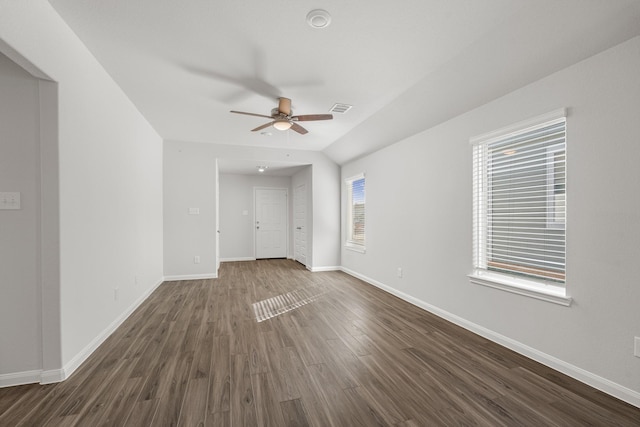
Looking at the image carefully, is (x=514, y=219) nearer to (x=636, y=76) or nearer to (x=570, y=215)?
(x=570, y=215)

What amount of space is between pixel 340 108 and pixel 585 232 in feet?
9.51

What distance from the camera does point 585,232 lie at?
2.10m

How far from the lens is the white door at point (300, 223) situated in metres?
7.11

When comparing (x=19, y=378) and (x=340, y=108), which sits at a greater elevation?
(x=340, y=108)

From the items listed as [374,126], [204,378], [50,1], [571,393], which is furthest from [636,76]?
[50,1]

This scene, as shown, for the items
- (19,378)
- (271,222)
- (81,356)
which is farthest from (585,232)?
(271,222)

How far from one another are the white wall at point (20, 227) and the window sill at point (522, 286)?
151 inches

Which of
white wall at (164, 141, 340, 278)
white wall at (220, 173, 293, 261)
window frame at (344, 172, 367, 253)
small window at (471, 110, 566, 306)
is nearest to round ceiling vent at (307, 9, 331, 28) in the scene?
small window at (471, 110, 566, 306)

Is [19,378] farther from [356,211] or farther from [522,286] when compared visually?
[356,211]

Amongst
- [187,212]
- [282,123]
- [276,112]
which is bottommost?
[187,212]

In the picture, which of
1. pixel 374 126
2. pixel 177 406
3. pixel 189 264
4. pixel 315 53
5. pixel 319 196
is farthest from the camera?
pixel 319 196

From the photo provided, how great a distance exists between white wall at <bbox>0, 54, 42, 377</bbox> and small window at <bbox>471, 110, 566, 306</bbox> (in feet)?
12.7

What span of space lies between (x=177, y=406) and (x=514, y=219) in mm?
3176

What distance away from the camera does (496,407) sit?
1795mm
